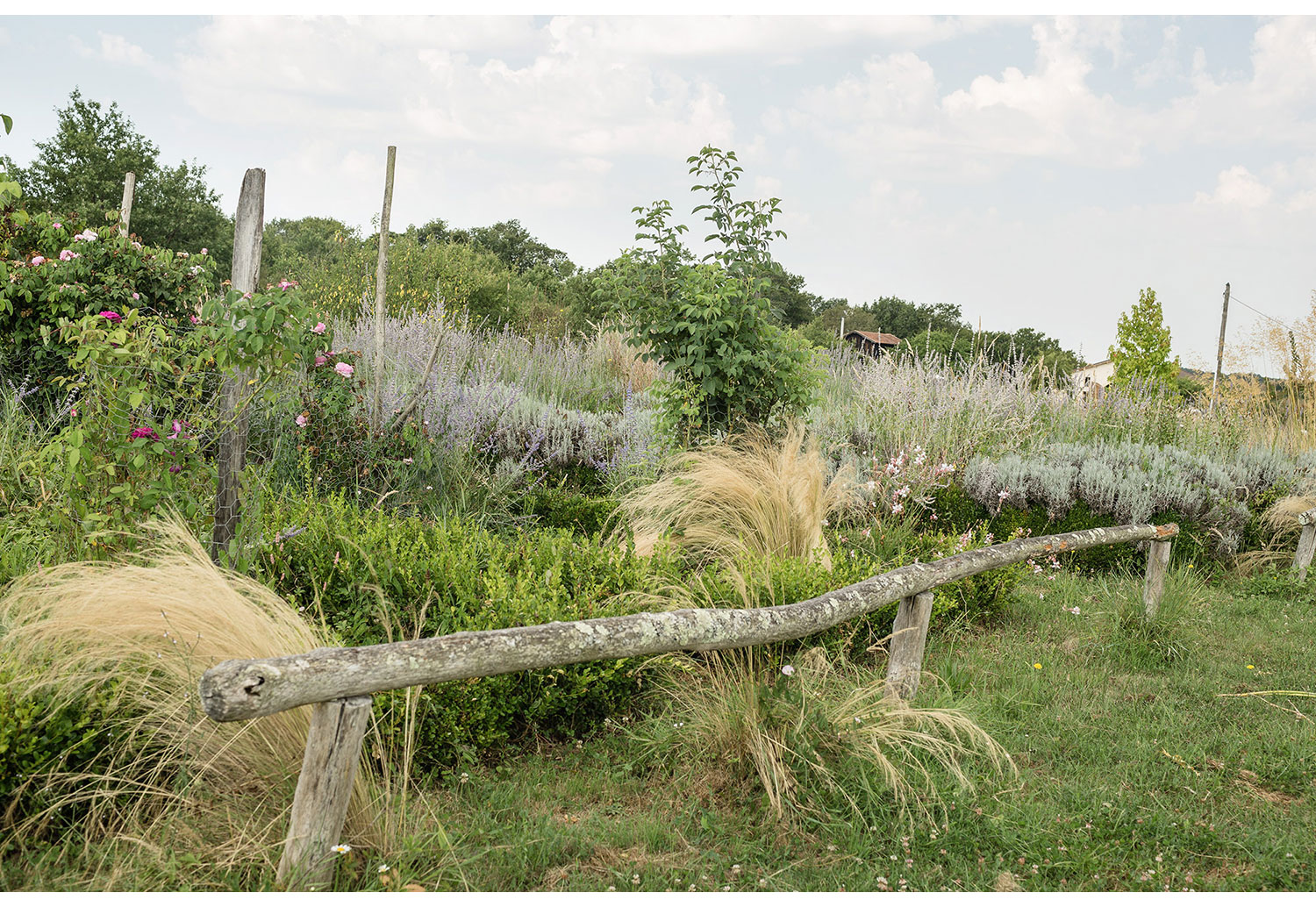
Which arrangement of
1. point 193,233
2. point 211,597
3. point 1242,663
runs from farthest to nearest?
1. point 193,233
2. point 1242,663
3. point 211,597

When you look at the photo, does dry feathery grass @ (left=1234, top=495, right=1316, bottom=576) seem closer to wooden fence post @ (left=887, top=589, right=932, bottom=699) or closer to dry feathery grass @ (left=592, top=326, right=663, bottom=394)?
wooden fence post @ (left=887, top=589, right=932, bottom=699)

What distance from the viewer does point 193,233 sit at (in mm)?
26828

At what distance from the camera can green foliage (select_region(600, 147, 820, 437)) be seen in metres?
5.96

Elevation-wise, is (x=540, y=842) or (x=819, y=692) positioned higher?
(x=819, y=692)

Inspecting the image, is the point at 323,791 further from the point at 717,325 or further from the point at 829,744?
the point at 717,325

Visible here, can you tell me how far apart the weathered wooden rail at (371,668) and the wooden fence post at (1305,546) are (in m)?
5.37

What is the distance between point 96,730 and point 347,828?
0.86 metres

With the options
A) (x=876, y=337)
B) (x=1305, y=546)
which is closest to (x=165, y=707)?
(x=1305, y=546)

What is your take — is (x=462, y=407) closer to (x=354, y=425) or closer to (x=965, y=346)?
(x=354, y=425)

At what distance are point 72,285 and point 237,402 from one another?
4199 mm

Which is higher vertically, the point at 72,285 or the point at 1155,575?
the point at 72,285

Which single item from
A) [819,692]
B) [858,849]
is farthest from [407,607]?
[858,849]

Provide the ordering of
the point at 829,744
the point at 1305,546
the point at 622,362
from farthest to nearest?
the point at 622,362 → the point at 1305,546 → the point at 829,744

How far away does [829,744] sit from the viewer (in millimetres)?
2977
